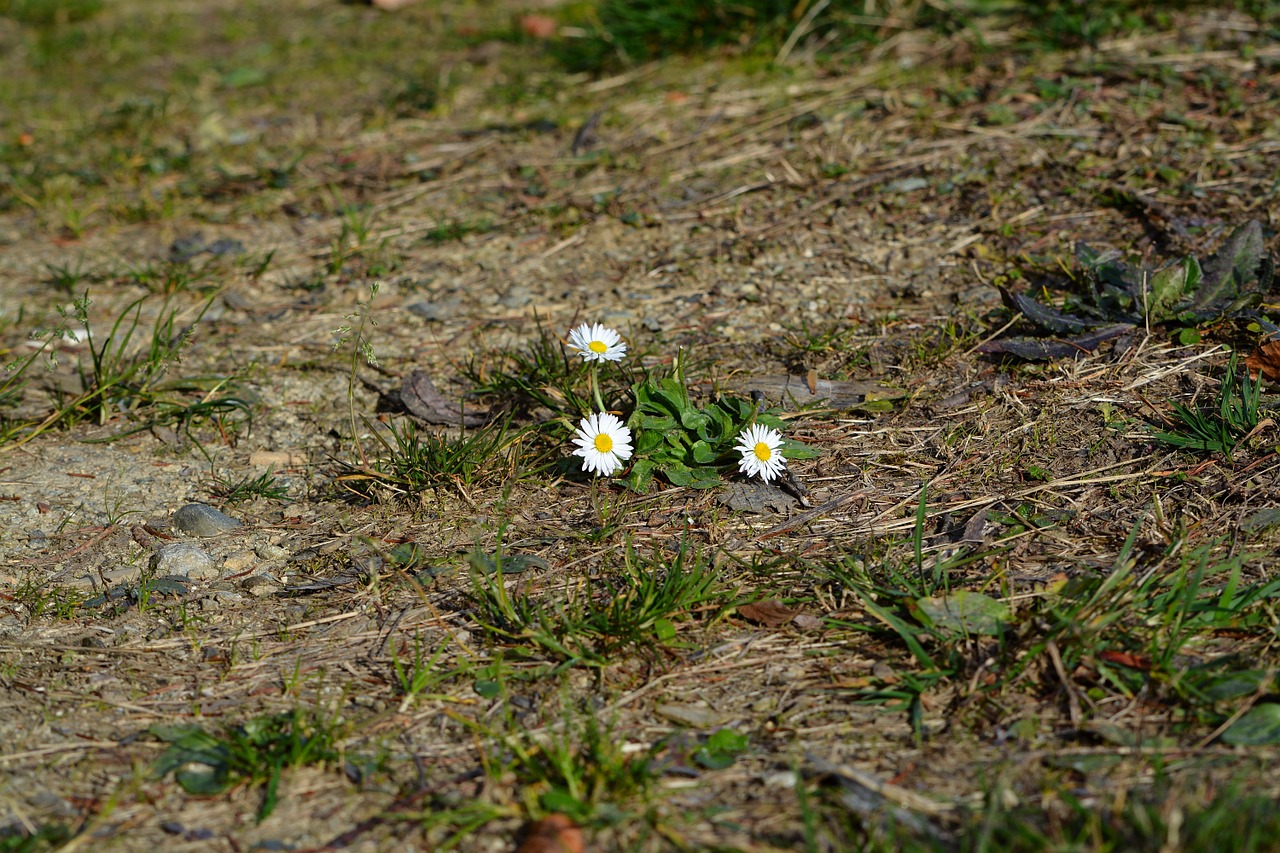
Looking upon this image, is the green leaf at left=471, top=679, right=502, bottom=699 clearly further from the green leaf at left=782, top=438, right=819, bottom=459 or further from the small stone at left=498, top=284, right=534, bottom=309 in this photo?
the small stone at left=498, top=284, right=534, bottom=309

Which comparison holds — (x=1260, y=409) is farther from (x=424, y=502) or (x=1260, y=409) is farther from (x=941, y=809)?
(x=424, y=502)

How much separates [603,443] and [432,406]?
2.26 feet

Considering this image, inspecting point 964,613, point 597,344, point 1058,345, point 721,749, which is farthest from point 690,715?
point 1058,345

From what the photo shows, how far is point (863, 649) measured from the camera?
2.26 metres

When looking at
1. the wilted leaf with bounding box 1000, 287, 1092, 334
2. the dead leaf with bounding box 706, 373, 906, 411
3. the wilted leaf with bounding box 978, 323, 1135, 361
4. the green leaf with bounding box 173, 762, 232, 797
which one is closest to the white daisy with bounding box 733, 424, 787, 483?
the dead leaf with bounding box 706, 373, 906, 411

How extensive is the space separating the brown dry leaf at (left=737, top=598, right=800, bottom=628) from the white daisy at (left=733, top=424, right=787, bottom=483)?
1.32 feet

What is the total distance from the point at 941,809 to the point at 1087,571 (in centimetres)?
73

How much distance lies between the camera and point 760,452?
8.79ft

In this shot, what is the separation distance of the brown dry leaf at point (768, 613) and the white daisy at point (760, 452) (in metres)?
0.40

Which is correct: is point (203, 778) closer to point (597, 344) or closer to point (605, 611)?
point (605, 611)

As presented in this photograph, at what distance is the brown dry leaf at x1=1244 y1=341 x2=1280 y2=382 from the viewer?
2824 millimetres

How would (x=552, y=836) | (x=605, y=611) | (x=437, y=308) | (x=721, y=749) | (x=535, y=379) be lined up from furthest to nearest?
(x=437, y=308) < (x=535, y=379) < (x=605, y=611) < (x=721, y=749) < (x=552, y=836)

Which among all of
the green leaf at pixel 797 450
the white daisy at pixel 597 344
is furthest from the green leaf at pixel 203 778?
the green leaf at pixel 797 450

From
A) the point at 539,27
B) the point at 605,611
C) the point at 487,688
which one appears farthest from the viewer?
the point at 539,27
